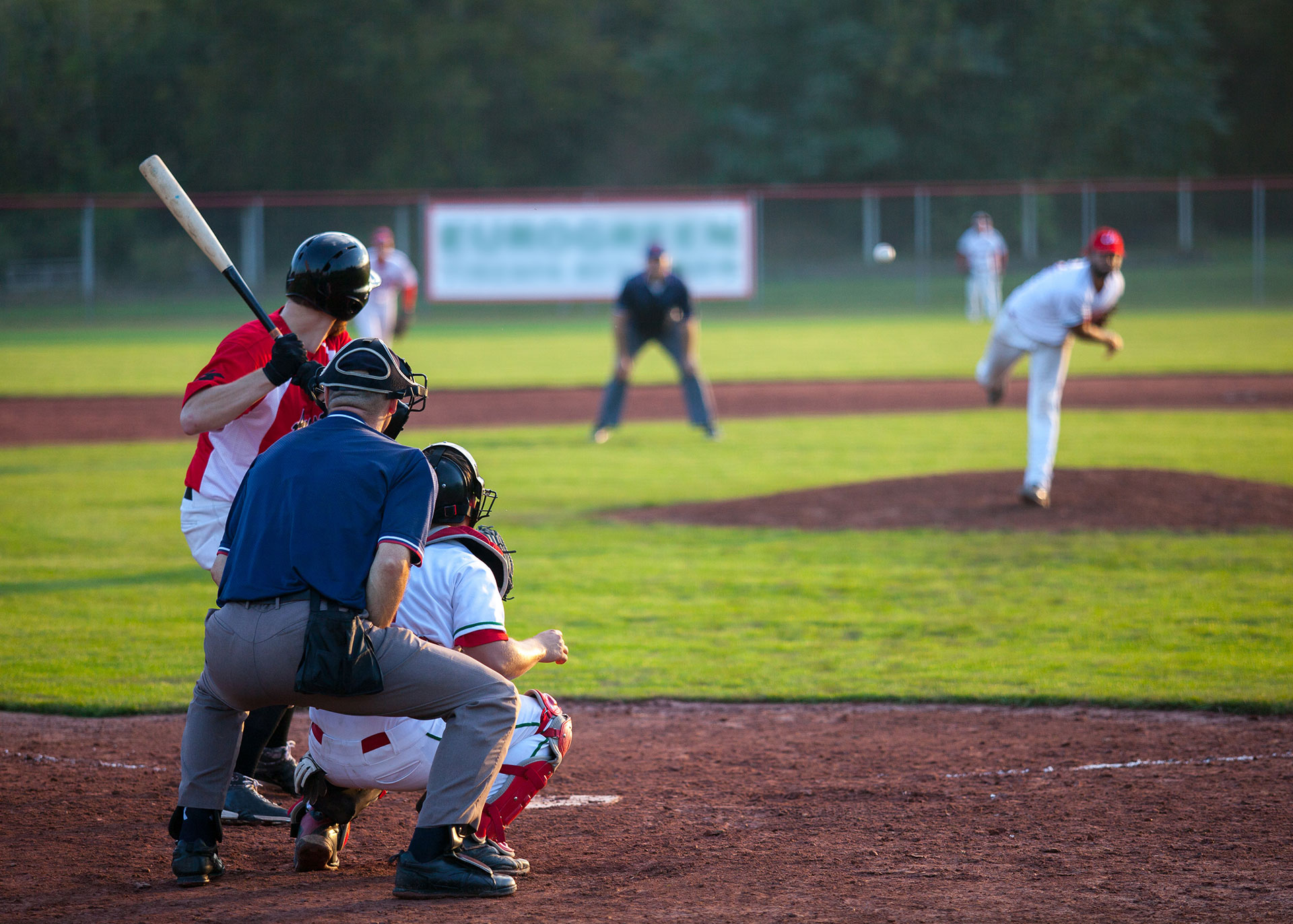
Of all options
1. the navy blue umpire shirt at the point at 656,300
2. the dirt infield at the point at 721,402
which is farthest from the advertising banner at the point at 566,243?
the navy blue umpire shirt at the point at 656,300

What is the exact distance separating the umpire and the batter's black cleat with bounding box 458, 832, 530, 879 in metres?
0.05

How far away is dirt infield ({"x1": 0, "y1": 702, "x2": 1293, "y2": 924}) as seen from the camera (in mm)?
4062

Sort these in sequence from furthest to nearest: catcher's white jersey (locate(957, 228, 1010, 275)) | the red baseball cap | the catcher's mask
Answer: catcher's white jersey (locate(957, 228, 1010, 275)), the red baseball cap, the catcher's mask

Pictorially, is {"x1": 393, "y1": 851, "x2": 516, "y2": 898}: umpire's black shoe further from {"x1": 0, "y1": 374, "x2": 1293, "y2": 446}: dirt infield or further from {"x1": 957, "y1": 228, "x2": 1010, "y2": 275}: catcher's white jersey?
{"x1": 957, "y1": 228, "x2": 1010, "y2": 275}: catcher's white jersey

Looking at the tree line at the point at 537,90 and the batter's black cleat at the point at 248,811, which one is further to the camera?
the tree line at the point at 537,90

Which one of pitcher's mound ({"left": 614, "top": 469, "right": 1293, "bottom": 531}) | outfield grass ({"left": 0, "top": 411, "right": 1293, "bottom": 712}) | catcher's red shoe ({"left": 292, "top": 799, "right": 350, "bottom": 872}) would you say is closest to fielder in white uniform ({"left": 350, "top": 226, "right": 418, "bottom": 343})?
outfield grass ({"left": 0, "top": 411, "right": 1293, "bottom": 712})

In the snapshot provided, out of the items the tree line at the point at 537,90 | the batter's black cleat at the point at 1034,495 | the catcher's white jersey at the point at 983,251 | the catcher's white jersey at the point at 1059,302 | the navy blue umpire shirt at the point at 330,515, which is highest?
the tree line at the point at 537,90

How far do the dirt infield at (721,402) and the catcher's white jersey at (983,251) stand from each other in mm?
10171

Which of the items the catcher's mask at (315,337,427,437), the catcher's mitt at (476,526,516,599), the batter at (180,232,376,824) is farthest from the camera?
the batter at (180,232,376,824)

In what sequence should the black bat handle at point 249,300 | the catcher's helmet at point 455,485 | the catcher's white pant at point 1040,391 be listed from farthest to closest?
the catcher's white pant at point 1040,391 < the black bat handle at point 249,300 < the catcher's helmet at point 455,485

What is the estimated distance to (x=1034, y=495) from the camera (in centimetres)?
1092

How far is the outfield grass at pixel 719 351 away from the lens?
868 inches

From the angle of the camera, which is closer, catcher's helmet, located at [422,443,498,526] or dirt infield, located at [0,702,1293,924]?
dirt infield, located at [0,702,1293,924]

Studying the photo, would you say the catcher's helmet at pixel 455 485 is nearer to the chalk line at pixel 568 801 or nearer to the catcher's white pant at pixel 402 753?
the catcher's white pant at pixel 402 753
